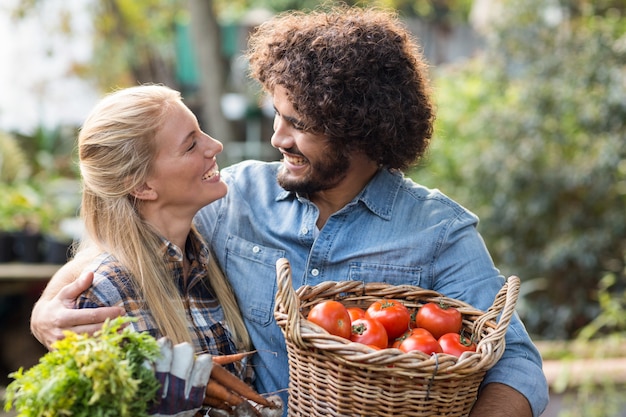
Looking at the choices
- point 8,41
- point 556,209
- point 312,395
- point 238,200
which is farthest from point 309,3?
point 312,395

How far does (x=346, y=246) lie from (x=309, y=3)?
10.6 metres

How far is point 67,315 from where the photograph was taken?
6.82 feet

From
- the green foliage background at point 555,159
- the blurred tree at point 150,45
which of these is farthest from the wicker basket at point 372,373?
the blurred tree at point 150,45

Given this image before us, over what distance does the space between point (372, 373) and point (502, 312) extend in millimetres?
399

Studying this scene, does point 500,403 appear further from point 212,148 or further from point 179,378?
point 212,148

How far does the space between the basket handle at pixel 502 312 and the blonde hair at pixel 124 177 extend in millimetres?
827

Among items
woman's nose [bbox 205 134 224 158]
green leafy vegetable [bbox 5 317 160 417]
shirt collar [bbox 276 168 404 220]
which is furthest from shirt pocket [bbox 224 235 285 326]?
green leafy vegetable [bbox 5 317 160 417]

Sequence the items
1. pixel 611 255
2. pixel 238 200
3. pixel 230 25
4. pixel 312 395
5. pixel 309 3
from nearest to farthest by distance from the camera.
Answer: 1. pixel 312 395
2. pixel 238 200
3. pixel 611 255
4. pixel 230 25
5. pixel 309 3

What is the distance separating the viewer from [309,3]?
12.5 meters

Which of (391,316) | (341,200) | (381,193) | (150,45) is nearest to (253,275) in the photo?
(341,200)

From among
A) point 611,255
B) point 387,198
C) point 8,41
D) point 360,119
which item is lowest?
point 611,255

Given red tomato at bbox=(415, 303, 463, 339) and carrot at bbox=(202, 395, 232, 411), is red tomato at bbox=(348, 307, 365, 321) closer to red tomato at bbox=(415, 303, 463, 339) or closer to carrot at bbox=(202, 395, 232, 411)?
red tomato at bbox=(415, 303, 463, 339)

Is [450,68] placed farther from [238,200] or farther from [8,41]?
[238,200]

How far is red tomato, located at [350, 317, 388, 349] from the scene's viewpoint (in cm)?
196
